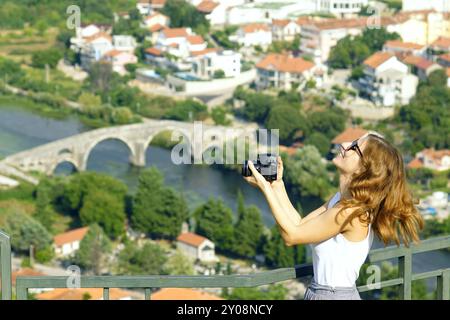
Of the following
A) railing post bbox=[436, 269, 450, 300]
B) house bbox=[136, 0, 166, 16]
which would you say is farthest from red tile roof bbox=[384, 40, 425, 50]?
railing post bbox=[436, 269, 450, 300]

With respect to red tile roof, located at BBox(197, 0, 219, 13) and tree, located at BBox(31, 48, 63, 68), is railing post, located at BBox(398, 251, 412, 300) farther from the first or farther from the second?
red tile roof, located at BBox(197, 0, 219, 13)

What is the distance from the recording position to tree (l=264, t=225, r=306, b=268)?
5.92m

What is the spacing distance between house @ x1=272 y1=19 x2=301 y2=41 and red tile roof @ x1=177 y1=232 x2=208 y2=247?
5.99m

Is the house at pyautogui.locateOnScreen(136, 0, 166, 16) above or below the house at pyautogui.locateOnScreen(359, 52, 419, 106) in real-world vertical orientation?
above

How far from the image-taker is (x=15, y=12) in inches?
496

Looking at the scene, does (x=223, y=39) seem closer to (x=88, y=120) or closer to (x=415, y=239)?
(x=88, y=120)

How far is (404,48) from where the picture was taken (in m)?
11.3

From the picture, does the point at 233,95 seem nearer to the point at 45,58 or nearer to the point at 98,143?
the point at 98,143

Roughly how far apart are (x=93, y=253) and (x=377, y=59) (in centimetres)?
517

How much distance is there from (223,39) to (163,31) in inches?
23.8

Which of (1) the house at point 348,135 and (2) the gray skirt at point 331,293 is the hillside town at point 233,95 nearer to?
(1) the house at point 348,135

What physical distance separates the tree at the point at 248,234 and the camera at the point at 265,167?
4.99 m
